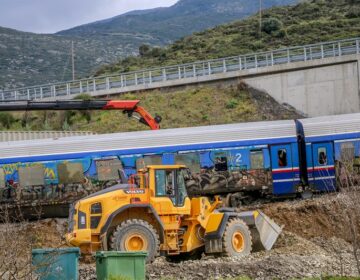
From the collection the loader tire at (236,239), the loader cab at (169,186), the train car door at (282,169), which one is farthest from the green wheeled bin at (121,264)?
the train car door at (282,169)

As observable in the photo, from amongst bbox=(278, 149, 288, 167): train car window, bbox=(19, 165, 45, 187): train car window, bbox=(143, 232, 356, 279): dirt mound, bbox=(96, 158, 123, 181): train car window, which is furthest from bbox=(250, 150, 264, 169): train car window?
bbox=(143, 232, 356, 279): dirt mound

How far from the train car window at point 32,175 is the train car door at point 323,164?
917cm

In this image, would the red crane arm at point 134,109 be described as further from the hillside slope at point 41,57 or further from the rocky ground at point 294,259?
the hillside slope at point 41,57

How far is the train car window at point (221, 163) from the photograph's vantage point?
3003cm

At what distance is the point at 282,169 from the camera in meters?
30.3

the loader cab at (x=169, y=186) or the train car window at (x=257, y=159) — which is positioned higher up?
the train car window at (x=257, y=159)

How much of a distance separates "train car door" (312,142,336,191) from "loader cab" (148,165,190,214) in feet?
34.7

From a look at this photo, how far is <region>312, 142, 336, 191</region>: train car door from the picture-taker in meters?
30.2

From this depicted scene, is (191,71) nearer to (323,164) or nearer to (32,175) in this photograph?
(323,164)

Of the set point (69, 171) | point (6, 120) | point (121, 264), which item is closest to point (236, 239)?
point (121, 264)

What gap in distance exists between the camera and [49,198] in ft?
96.2

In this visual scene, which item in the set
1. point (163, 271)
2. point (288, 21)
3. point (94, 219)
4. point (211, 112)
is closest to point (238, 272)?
point (163, 271)

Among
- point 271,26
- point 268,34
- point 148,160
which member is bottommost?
point 148,160

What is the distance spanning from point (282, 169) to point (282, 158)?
37 centimetres
